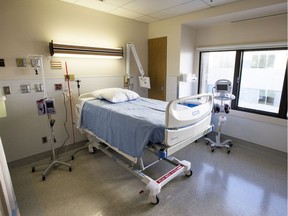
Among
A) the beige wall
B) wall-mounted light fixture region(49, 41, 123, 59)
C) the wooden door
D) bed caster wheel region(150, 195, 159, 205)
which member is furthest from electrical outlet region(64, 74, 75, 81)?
bed caster wheel region(150, 195, 159, 205)

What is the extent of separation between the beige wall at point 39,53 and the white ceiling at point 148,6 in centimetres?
19

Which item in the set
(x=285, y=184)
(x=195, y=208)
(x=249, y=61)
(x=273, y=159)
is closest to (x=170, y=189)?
(x=195, y=208)

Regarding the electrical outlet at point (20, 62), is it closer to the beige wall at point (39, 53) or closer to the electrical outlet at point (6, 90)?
the beige wall at point (39, 53)

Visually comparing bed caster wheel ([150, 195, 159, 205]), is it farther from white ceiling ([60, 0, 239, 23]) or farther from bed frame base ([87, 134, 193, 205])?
white ceiling ([60, 0, 239, 23])

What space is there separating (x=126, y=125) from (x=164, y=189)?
94 cm

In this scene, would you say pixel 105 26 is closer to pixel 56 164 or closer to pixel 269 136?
pixel 56 164

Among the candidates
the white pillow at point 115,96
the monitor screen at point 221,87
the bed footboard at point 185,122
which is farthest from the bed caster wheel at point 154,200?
the monitor screen at point 221,87

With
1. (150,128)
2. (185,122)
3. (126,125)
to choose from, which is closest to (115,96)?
(126,125)

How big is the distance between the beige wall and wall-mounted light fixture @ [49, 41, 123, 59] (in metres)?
0.14

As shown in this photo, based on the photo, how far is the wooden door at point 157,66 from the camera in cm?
379

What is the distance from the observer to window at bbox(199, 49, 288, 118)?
2908 millimetres

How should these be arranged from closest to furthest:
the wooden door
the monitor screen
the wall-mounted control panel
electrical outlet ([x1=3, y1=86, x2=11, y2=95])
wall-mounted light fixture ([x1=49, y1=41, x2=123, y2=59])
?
electrical outlet ([x1=3, y1=86, x2=11, y2=95]), the wall-mounted control panel, wall-mounted light fixture ([x1=49, y1=41, x2=123, y2=59]), the monitor screen, the wooden door

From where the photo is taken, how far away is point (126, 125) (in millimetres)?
1977

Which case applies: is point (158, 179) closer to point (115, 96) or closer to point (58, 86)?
point (115, 96)
